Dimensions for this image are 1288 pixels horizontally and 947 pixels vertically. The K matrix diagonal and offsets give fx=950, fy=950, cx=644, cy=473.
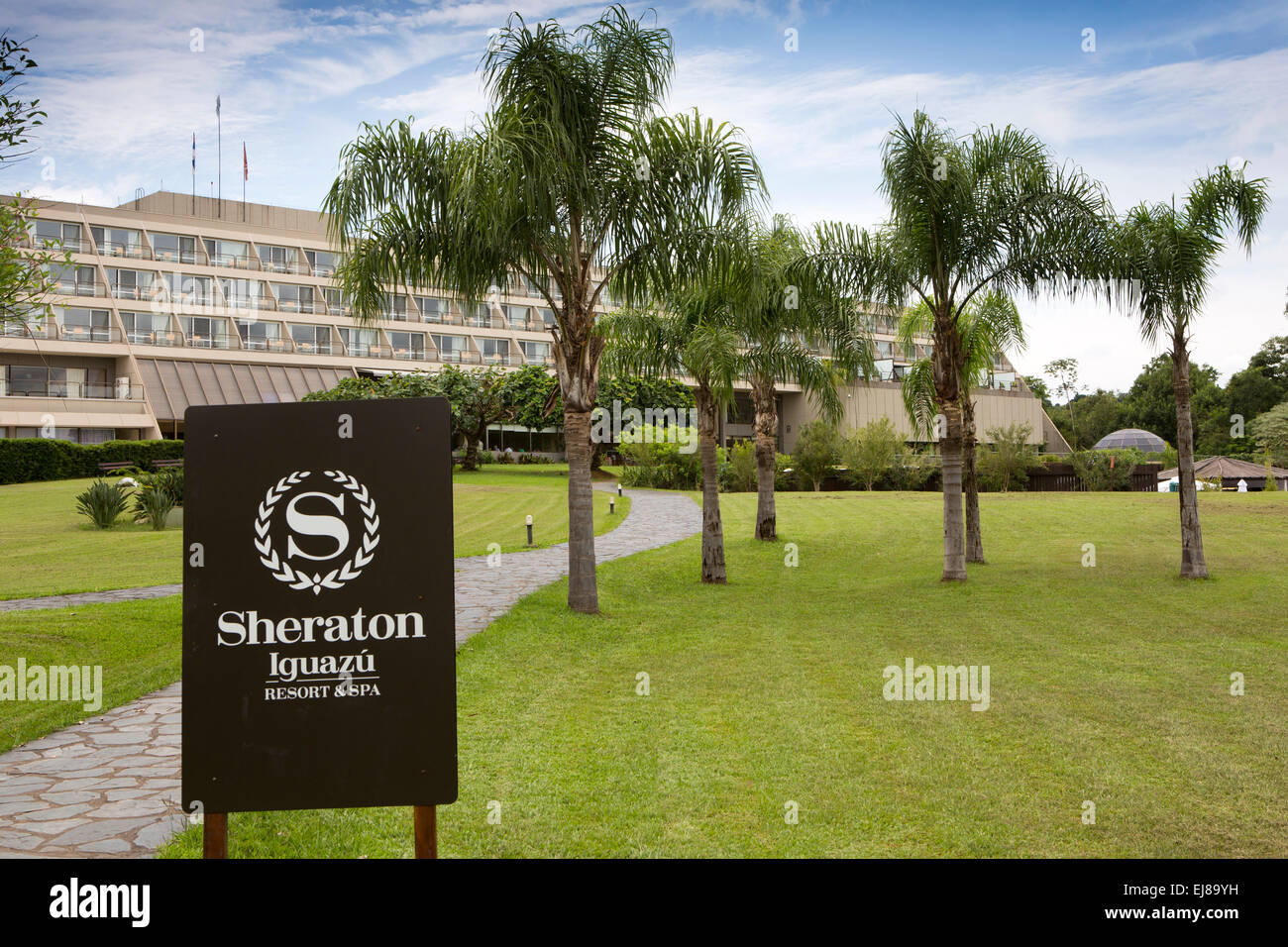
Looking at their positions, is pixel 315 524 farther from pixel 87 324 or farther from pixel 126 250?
pixel 126 250

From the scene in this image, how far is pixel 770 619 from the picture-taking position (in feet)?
43.2

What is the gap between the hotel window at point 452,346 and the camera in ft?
217

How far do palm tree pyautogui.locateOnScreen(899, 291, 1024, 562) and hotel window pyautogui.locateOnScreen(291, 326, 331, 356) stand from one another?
4828cm

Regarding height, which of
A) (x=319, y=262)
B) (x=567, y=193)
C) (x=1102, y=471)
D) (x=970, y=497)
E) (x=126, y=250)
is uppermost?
(x=319, y=262)

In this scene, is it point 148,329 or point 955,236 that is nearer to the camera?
point 955,236

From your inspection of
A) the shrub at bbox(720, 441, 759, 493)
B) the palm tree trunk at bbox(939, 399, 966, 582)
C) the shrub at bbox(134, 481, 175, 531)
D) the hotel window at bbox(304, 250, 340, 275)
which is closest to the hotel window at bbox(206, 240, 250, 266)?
the hotel window at bbox(304, 250, 340, 275)

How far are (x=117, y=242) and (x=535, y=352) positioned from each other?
89.9ft

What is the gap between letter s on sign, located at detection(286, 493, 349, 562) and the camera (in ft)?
11.6

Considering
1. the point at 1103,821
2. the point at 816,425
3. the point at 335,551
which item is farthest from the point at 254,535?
the point at 816,425

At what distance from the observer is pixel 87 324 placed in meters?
53.5

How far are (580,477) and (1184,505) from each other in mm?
10866

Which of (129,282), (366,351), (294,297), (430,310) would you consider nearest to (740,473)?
(366,351)

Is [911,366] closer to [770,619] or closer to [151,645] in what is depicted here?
[770,619]

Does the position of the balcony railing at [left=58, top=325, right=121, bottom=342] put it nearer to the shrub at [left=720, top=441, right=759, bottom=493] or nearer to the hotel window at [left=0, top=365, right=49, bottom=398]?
the hotel window at [left=0, top=365, right=49, bottom=398]
